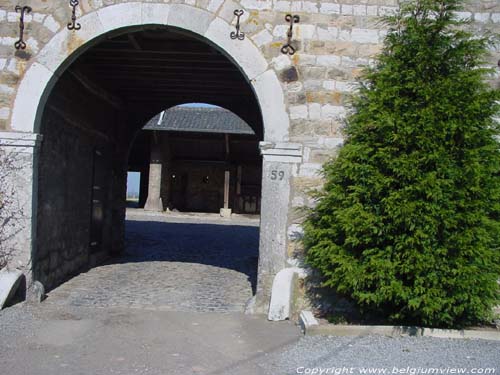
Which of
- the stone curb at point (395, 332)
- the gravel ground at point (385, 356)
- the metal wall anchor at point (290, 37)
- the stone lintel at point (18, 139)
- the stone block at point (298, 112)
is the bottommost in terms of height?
the gravel ground at point (385, 356)

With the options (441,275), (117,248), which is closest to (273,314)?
(441,275)

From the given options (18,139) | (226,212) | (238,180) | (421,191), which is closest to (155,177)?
(226,212)

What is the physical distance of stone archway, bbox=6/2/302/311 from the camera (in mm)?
4887

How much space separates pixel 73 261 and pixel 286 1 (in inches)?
170

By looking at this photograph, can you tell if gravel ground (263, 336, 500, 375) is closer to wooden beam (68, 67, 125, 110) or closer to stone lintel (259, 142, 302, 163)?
stone lintel (259, 142, 302, 163)

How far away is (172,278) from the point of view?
6898mm

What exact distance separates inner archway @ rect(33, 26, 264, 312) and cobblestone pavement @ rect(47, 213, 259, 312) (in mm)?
389

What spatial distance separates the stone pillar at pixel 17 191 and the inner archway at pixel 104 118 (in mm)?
261

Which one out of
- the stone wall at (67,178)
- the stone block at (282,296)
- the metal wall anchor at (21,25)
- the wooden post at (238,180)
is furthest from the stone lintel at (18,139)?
the wooden post at (238,180)

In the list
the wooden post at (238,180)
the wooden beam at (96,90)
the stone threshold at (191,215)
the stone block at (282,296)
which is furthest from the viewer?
the wooden post at (238,180)

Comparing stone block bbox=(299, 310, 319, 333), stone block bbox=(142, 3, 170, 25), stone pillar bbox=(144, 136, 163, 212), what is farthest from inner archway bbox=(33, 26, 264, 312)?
stone pillar bbox=(144, 136, 163, 212)

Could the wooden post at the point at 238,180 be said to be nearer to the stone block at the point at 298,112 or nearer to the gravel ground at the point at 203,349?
the stone block at the point at 298,112

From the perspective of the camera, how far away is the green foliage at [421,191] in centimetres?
412

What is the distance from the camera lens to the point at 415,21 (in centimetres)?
443
